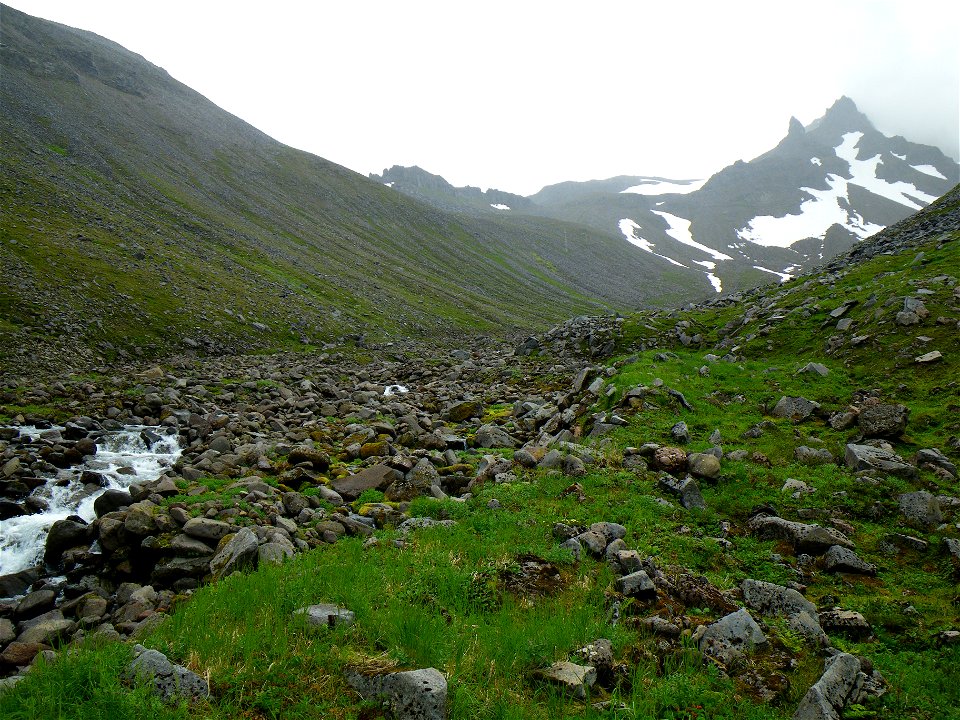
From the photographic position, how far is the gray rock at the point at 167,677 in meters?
4.84

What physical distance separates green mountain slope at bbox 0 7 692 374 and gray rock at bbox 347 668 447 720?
27.9 m

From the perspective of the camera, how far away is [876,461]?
35.8ft

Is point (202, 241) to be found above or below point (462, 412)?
above

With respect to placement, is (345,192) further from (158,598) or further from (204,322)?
(158,598)

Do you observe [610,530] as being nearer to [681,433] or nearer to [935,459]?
[681,433]

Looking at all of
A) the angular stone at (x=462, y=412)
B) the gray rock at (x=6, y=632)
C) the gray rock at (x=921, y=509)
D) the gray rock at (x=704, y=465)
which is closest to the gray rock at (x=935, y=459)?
the gray rock at (x=921, y=509)

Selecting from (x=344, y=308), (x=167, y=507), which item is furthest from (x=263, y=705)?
(x=344, y=308)

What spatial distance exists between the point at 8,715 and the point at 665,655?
22.4ft

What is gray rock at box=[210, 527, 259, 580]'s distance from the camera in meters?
9.00

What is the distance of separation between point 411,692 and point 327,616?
1.76 metres

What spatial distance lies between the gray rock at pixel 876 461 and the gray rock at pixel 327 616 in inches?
429

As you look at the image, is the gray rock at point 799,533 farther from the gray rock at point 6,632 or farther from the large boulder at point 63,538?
the large boulder at point 63,538

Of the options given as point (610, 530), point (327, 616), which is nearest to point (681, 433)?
point (610, 530)

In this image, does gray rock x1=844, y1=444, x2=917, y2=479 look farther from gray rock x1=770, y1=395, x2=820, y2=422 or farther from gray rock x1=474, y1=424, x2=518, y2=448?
gray rock x1=474, y1=424, x2=518, y2=448
